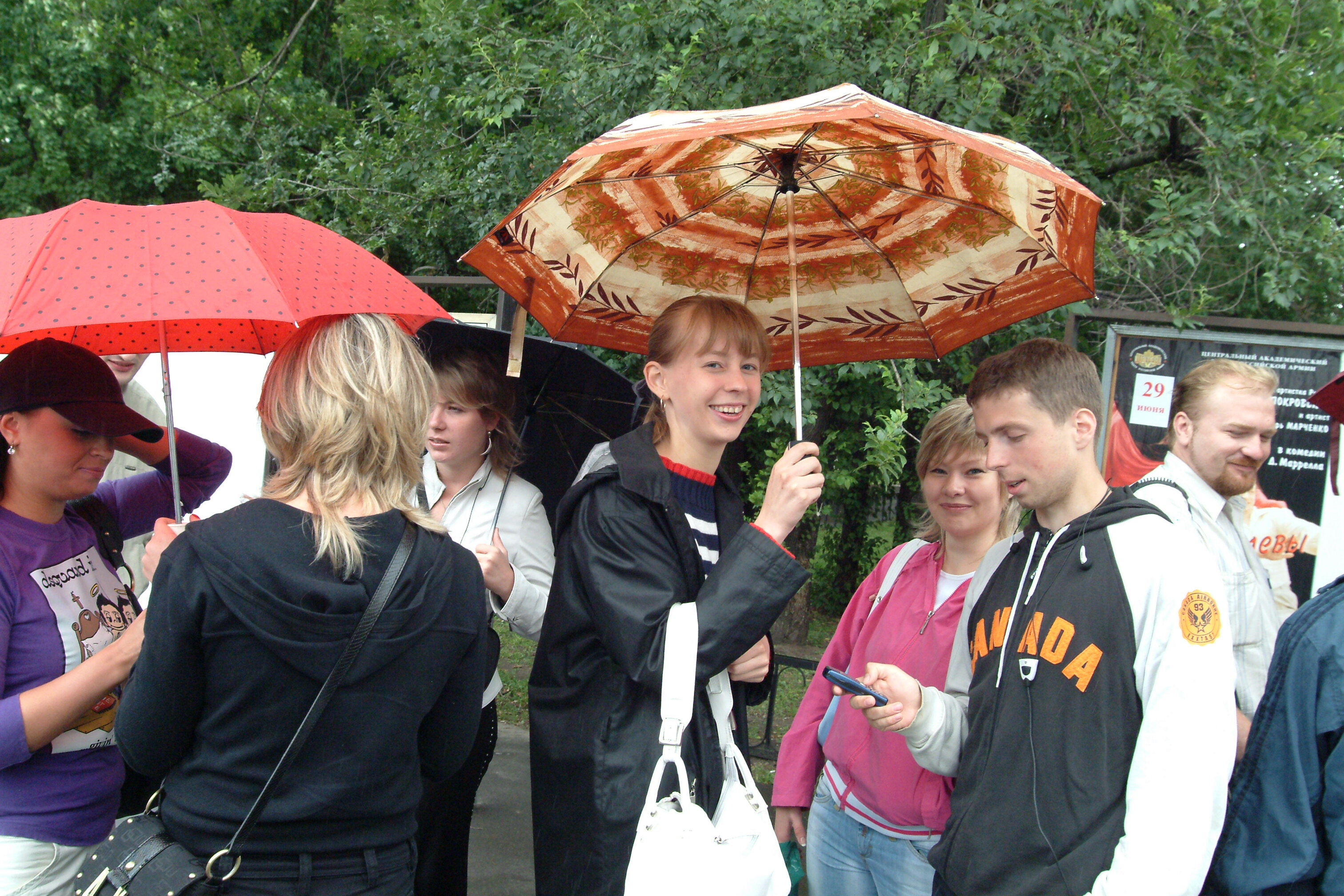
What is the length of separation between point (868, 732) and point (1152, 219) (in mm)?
3827

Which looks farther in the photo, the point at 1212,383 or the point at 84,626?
the point at 1212,383

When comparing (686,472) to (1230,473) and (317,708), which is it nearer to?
(317,708)

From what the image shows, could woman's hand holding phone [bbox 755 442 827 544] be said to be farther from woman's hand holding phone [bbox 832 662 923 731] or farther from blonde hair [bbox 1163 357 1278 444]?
blonde hair [bbox 1163 357 1278 444]

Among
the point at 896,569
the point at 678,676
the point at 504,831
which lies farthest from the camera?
the point at 504,831

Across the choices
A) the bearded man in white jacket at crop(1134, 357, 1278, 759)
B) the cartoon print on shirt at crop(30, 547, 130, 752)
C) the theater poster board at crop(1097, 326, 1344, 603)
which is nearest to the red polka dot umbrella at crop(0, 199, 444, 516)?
the cartoon print on shirt at crop(30, 547, 130, 752)

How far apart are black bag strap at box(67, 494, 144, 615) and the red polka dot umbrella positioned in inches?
18.9

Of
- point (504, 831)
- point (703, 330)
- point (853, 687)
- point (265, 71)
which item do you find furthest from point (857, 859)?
point (265, 71)

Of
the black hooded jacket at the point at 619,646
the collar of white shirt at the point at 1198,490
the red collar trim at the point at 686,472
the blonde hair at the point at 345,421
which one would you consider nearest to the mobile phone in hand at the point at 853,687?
the black hooded jacket at the point at 619,646

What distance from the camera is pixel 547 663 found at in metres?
2.14

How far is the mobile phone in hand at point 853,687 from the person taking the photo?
190 cm

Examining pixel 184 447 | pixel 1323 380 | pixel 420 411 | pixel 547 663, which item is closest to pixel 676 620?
pixel 547 663

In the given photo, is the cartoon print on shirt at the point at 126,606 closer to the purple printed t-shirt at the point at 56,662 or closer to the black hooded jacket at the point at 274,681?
the purple printed t-shirt at the point at 56,662

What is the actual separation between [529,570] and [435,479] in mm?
Result: 431

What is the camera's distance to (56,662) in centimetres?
200
